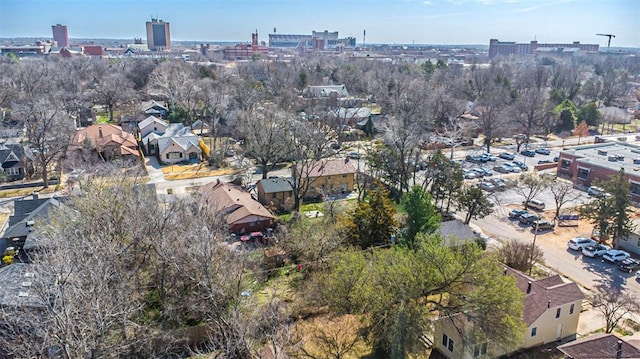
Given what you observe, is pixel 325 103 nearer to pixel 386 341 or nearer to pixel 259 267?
pixel 259 267

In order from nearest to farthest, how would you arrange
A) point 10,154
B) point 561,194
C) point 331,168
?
point 561,194 < point 331,168 < point 10,154

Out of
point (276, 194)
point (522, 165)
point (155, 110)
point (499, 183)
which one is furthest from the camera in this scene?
point (155, 110)

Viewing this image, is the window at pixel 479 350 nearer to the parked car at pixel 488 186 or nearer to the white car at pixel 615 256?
the white car at pixel 615 256

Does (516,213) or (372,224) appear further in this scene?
(516,213)

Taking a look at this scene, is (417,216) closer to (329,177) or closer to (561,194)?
(329,177)

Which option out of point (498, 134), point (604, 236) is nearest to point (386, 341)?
point (604, 236)

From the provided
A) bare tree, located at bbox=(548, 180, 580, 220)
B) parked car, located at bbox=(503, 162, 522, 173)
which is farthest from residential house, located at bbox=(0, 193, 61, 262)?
parked car, located at bbox=(503, 162, 522, 173)

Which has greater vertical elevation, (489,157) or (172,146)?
(172,146)

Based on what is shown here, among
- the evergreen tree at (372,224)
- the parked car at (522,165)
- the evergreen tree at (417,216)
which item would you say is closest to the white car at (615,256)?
the evergreen tree at (417,216)

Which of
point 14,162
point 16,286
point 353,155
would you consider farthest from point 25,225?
point 353,155
